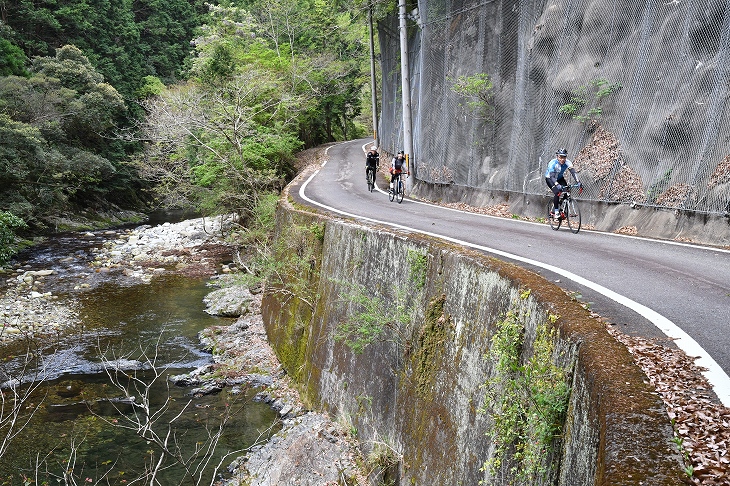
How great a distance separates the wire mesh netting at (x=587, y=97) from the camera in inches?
426

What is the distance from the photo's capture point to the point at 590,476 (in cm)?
366

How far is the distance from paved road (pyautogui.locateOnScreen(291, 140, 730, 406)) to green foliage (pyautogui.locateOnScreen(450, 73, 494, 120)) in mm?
4596

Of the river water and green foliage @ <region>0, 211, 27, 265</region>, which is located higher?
green foliage @ <region>0, 211, 27, 265</region>

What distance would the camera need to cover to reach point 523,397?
17.2 feet

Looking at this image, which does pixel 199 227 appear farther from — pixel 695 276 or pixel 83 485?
pixel 695 276

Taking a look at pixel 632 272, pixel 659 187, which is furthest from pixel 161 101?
pixel 632 272

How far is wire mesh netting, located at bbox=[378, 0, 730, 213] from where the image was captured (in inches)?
426

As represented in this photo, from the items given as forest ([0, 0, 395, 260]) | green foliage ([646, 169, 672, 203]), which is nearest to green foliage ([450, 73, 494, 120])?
green foliage ([646, 169, 672, 203])

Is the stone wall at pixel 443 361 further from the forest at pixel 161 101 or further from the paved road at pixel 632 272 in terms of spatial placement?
the forest at pixel 161 101

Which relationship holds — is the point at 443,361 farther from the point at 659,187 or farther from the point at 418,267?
the point at 659,187

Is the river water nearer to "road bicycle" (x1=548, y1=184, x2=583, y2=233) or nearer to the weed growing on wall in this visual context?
the weed growing on wall

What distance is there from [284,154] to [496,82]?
602 inches

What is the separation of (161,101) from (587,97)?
2739cm

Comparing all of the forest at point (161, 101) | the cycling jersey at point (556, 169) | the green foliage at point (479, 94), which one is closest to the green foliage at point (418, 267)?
the cycling jersey at point (556, 169)
